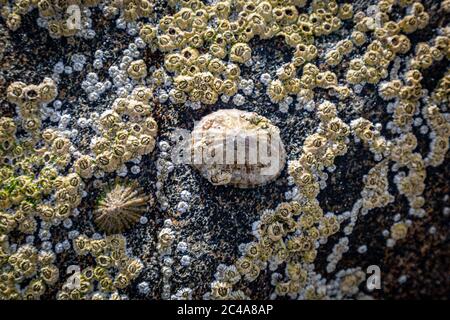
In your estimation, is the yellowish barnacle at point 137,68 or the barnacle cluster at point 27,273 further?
the yellowish barnacle at point 137,68

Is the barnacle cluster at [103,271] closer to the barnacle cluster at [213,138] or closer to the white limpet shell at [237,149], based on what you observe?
the barnacle cluster at [213,138]

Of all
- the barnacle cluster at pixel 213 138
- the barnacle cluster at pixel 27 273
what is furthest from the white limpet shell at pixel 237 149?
the barnacle cluster at pixel 27 273

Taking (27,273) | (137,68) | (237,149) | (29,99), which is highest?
(137,68)

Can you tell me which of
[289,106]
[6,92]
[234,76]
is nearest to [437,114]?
[289,106]

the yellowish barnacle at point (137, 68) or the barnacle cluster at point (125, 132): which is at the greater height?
the yellowish barnacle at point (137, 68)

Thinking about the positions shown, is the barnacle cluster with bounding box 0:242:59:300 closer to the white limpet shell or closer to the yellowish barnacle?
the white limpet shell

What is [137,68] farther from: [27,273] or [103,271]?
[27,273]

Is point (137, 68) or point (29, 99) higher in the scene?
point (137, 68)

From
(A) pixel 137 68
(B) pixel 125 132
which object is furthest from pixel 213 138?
(A) pixel 137 68

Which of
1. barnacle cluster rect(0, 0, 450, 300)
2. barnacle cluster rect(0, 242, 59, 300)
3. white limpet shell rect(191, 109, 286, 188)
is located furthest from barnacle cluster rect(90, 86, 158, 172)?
barnacle cluster rect(0, 242, 59, 300)
